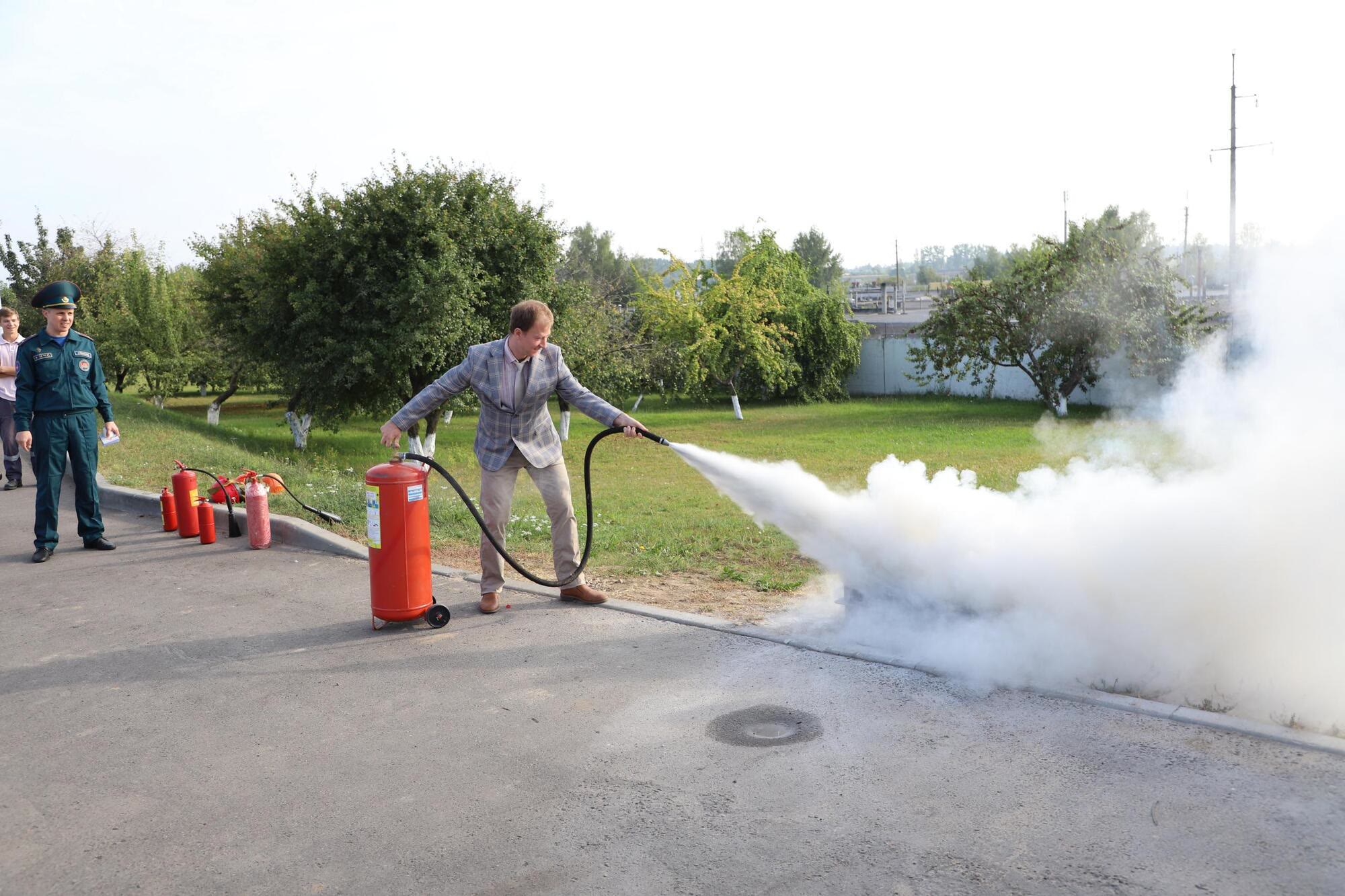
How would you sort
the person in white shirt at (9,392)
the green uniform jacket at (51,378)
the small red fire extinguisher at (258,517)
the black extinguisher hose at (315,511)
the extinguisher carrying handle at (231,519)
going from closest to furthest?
the green uniform jacket at (51,378) < the small red fire extinguisher at (258,517) < the extinguisher carrying handle at (231,519) < the black extinguisher hose at (315,511) < the person in white shirt at (9,392)

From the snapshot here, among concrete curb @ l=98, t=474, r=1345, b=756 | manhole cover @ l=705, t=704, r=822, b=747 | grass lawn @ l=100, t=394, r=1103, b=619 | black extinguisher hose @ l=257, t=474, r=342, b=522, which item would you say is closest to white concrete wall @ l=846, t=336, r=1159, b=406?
grass lawn @ l=100, t=394, r=1103, b=619

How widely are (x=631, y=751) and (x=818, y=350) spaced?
3150 cm

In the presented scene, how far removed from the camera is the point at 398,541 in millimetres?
5898

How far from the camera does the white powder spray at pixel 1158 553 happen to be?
4.56 metres

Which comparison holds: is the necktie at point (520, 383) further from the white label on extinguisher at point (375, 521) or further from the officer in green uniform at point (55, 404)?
the officer in green uniform at point (55, 404)

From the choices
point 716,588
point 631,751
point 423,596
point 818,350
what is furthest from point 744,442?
point 631,751

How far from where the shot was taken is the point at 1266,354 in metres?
5.28

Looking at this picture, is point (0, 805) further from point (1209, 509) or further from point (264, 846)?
point (1209, 509)

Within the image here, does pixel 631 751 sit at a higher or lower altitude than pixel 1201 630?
lower

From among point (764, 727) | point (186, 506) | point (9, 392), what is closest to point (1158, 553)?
point (764, 727)

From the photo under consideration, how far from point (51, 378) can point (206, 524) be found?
5.45 feet

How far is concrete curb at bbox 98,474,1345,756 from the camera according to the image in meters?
4.05

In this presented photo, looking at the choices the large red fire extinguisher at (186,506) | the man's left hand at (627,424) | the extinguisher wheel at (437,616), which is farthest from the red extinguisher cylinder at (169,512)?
the man's left hand at (627,424)

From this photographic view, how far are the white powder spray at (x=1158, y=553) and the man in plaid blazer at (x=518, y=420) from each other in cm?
120
